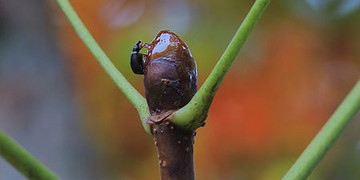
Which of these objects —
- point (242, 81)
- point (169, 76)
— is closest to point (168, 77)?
point (169, 76)

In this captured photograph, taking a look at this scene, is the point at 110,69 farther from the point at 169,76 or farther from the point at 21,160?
the point at 21,160

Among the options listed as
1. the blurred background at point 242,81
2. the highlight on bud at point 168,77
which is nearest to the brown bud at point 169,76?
the highlight on bud at point 168,77

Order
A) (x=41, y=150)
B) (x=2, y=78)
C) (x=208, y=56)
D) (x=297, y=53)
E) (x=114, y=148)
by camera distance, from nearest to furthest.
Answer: (x=41, y=150)
(x=2, y=78)
(x=208, y=56)
(x=297, y=53)
(x=114, y=148)

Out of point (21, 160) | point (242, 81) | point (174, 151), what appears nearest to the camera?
point (21, 160)

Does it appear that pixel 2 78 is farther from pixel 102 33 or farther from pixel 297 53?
pixel 297 53

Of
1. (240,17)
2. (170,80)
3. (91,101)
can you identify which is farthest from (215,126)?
(170,80)

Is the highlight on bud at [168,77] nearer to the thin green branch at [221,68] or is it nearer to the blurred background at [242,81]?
the thin green branch at [221,68]

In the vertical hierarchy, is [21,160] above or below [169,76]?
below
